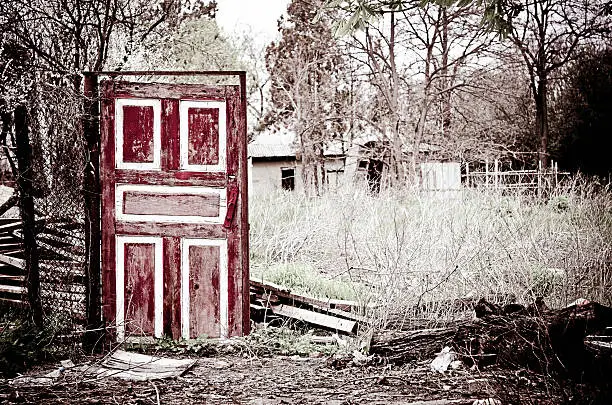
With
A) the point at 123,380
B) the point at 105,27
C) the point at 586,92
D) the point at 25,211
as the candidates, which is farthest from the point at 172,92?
Result: the point at 586,92

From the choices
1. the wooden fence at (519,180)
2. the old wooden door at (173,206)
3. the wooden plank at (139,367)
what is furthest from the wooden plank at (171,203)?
the wooden fence at (519,180)

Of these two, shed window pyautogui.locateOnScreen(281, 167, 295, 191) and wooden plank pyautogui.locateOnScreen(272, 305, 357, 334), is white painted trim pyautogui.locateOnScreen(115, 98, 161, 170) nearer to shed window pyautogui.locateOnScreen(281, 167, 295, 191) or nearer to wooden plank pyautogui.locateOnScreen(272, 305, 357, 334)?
wooden plank pyautogui.locateOnScreen(272, 305, 357, 334)

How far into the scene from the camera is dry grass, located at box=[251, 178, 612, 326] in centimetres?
689

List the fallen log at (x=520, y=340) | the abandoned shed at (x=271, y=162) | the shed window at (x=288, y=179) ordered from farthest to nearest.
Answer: the shed window at (x=288, y=179), the abandoned shed at (x=271, y=162), the fallen log at (x=520, y=340)

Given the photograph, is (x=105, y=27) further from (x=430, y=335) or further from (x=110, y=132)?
(x=430, y=335)

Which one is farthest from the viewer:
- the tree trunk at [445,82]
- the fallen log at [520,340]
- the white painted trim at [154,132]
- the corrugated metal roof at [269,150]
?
the corrugated metal roof at [269,150]

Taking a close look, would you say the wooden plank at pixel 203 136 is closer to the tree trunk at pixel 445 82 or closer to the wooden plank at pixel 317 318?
the wooden plank at pixel 317 318

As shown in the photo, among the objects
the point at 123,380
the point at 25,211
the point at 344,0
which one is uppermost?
the point at 344,0

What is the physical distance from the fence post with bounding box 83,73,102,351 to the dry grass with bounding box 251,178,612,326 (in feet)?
8.33

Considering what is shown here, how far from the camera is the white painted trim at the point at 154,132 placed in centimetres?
602

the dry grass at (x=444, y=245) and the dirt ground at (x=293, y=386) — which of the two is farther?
the dry grass at (x=444, y=245)

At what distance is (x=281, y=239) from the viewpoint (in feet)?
31.6

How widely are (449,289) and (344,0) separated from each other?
3.28 meters

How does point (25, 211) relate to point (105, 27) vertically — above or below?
below
